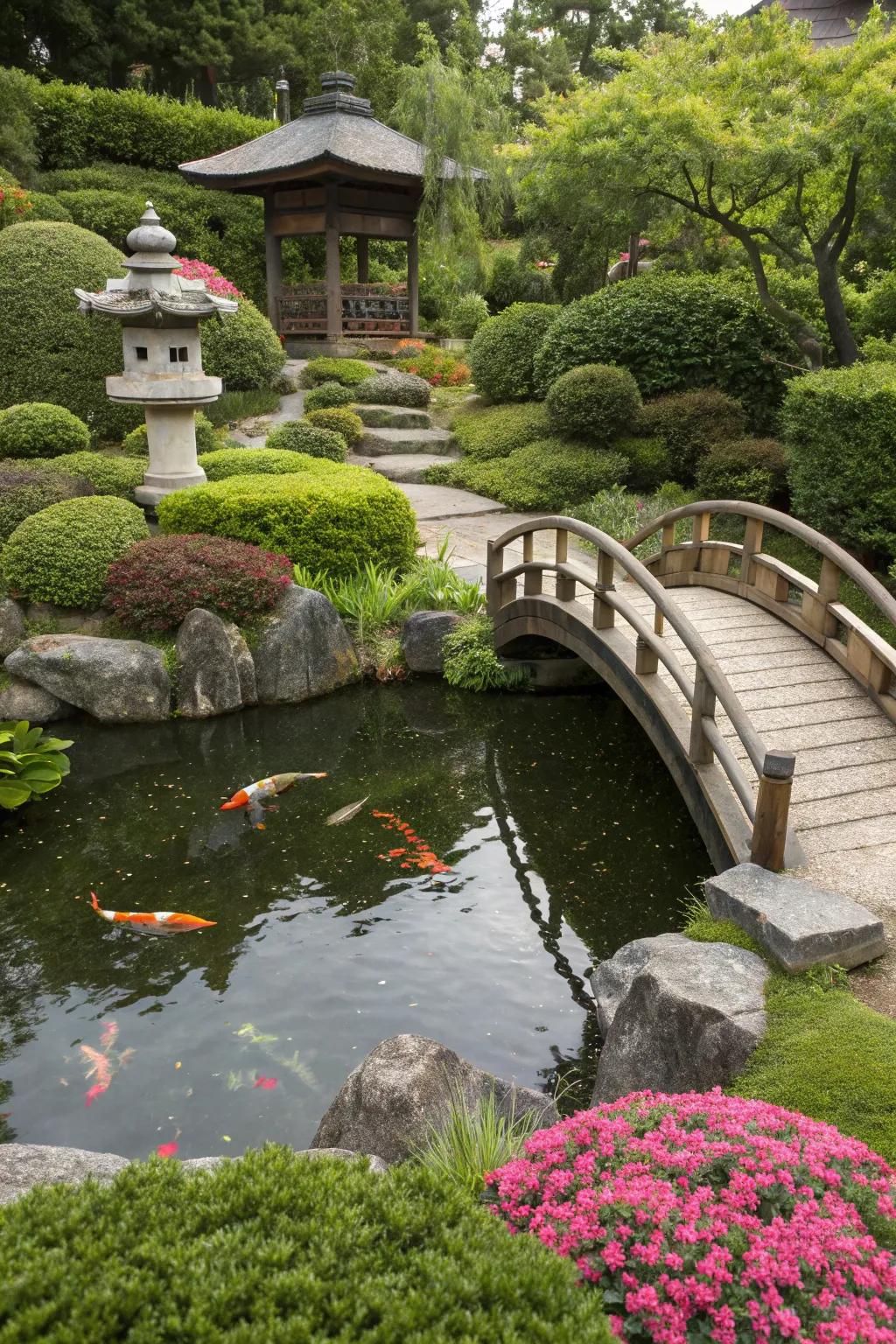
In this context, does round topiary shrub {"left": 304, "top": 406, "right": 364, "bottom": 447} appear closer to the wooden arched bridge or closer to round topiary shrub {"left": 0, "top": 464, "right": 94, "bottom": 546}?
round topiary shrub {"left": 0, "top": 464, "right": 94, "bottom": 546}

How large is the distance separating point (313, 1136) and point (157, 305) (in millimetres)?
8958

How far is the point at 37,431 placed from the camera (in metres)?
11.7

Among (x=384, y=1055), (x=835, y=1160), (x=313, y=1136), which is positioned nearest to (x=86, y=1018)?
(x=313, y=1136)

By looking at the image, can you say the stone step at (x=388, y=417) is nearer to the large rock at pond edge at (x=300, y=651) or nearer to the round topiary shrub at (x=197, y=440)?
the round topiary shrub at (x=197, y=440)

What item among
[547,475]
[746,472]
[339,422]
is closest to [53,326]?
[339,422]

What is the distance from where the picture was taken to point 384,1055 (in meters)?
4.16

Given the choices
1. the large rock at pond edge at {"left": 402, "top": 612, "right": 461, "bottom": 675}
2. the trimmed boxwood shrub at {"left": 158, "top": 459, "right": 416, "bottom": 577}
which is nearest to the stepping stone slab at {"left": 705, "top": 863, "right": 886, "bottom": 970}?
the large rock at pond edge at {"left": 402, "top": 612, "right": 461, "bottom": 675}

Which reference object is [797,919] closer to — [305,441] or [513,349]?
[305,441]

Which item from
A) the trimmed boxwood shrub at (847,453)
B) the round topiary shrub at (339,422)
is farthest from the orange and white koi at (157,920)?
the round topiary shrub at (339,422)

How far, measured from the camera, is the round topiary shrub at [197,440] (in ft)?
42.1

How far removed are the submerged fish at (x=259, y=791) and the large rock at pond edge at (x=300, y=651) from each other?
1830 millimetres

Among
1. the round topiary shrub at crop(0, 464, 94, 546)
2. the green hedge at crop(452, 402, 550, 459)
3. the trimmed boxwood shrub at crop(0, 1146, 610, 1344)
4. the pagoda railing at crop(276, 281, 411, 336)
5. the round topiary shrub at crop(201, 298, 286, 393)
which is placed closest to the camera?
the trimmed boxwood shrub at crop(0, 1146, 610, 1344)

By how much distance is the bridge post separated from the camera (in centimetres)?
487

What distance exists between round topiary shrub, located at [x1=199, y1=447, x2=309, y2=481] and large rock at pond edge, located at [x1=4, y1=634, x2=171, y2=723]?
351cm
